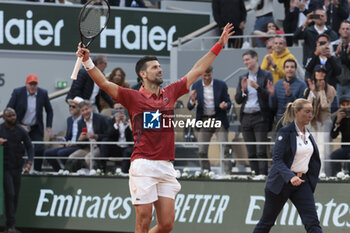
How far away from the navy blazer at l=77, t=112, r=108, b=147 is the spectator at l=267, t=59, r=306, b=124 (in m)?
3.06

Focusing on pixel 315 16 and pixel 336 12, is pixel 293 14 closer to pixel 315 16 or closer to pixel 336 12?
pixel 336 12

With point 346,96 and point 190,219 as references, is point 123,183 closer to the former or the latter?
point 190,219

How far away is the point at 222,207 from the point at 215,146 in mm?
967

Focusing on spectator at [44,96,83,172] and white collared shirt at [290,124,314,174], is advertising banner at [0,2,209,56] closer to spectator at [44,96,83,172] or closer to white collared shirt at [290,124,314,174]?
spectator at [44,96,83,172]

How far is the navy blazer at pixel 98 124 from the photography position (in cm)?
1445

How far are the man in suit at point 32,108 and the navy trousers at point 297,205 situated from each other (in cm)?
668

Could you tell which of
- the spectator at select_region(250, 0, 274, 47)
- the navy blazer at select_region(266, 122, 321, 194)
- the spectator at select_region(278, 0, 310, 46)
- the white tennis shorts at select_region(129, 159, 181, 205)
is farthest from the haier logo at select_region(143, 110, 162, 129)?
the spectator at select_region(250, 0, 274, 47)

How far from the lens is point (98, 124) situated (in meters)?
14.6

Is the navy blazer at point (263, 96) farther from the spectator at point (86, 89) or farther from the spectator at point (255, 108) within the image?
the spectator at point (86, 89)

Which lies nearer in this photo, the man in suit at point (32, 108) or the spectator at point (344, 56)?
the spectator at point (344, 56)

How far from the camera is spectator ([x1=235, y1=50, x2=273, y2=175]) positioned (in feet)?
42.5

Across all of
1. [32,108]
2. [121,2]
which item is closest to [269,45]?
[32,108]

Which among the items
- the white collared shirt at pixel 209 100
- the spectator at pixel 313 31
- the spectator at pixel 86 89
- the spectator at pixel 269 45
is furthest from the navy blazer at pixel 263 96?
the spectator at pixel 86 89

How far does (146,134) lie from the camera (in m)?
8.36
